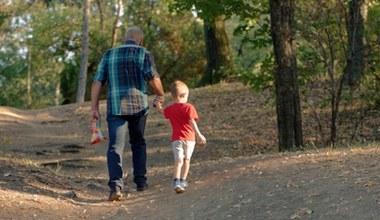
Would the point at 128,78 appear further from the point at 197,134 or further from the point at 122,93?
the point at 197,134

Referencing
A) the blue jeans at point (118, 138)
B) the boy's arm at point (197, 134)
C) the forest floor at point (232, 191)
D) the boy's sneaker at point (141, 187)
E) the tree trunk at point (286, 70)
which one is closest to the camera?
the forest floor at point (232, 191)

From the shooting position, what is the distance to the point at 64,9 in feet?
141

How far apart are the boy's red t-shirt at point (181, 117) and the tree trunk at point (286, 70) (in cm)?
320

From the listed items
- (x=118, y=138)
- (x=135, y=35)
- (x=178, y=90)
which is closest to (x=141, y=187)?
(x=118, y=138)

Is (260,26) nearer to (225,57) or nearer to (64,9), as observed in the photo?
(225,57)

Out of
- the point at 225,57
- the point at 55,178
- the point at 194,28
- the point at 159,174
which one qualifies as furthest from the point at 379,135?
the point at 194,28

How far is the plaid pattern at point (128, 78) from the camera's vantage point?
8016 mm

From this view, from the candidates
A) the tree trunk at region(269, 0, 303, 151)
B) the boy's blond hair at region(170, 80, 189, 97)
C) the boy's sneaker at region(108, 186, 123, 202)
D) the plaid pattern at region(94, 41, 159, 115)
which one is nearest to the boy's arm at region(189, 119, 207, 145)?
the boy's blond hair at region(170, 80, 189, 97)

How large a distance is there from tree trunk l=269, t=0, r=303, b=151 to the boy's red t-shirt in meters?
3.20

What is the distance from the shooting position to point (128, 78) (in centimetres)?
806

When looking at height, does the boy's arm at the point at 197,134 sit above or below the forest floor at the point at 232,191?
above

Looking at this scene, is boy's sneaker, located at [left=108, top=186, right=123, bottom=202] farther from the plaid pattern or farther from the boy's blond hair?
the boy's blond hair

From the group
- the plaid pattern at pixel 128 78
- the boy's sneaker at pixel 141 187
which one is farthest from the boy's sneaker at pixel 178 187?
the plaid pattern at pixel 128 78

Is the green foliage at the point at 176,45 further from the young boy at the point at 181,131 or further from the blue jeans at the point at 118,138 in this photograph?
the young boy at the point at 181,131
